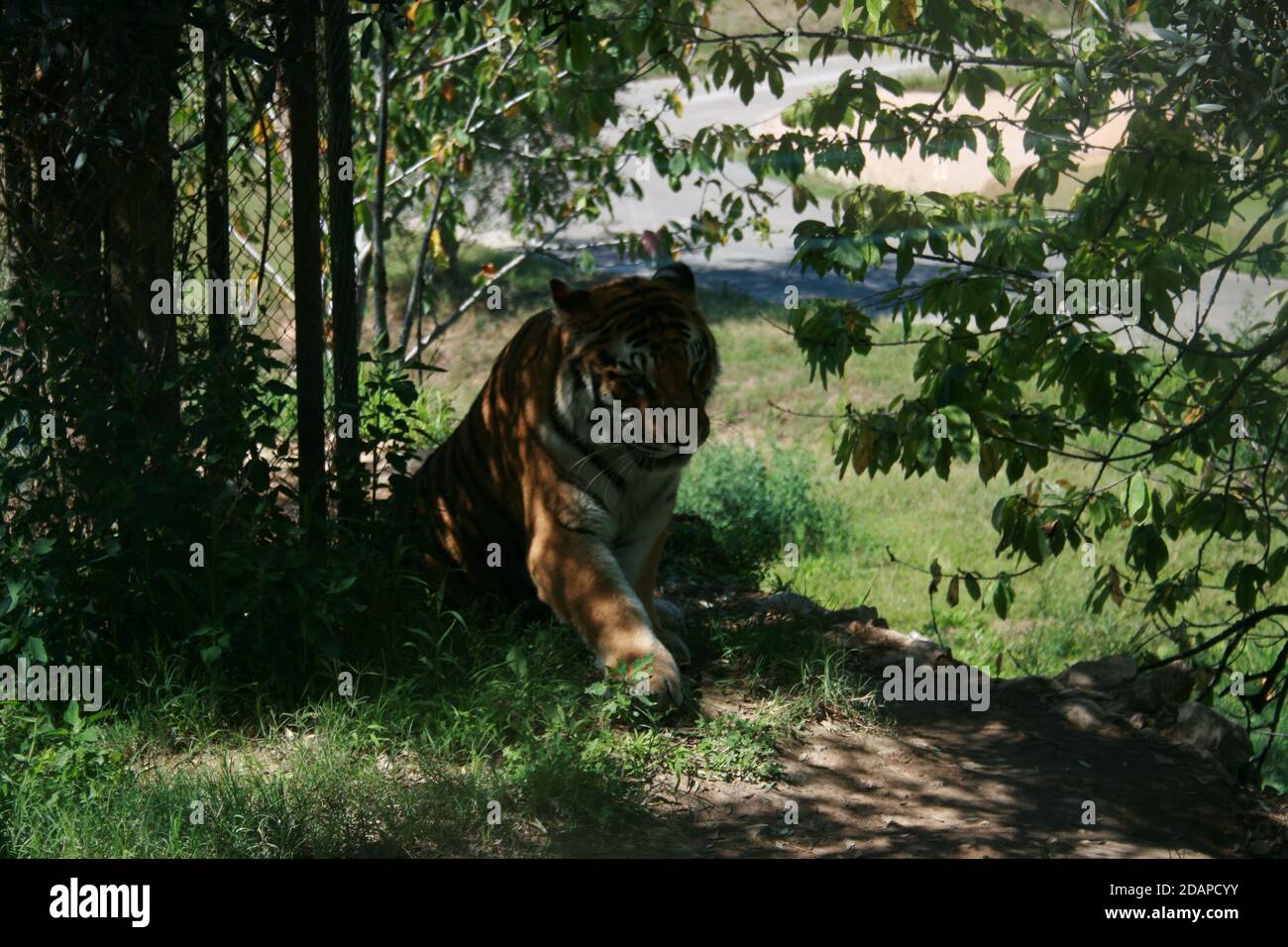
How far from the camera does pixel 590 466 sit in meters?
5.27

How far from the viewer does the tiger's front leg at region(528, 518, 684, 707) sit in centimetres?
482

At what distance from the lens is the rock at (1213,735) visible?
5.09m

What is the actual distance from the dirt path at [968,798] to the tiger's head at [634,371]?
1.04 metres

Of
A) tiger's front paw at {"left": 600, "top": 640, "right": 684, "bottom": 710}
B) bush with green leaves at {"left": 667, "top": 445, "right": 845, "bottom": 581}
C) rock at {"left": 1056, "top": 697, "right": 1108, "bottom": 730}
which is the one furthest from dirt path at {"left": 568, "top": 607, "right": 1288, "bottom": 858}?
bush with green leaves at {"left": 667, "top": 445, "right": 845, "bottom": 581}

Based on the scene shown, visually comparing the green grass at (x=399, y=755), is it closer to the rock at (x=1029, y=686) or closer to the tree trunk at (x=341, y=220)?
the rock at (x=1029, y=686)

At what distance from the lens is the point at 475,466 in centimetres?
589

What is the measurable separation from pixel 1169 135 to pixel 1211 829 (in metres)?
2.58

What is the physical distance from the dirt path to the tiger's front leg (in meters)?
0.31

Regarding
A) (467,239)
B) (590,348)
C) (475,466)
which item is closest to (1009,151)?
(590,348)

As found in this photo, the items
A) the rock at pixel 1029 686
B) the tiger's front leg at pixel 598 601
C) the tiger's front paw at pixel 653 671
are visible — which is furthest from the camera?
the rock at pixel 1029 686

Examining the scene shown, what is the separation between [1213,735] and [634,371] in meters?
2.66

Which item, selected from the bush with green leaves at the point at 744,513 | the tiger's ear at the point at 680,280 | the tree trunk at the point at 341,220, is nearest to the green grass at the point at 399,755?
the tree trunk at the point at 341,220

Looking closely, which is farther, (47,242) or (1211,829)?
(47,242)
